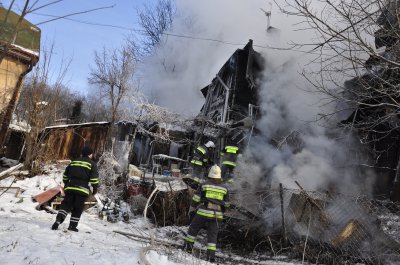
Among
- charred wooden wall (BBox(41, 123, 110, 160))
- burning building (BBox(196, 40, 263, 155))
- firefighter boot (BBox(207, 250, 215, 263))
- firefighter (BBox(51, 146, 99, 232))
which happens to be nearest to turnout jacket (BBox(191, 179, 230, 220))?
firefighter boot (BBox(207, 250, 215, 263))

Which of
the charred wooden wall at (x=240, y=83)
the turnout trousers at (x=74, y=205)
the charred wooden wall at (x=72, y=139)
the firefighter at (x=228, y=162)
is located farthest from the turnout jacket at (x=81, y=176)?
the charred wooden wall at (x=240, y=83)

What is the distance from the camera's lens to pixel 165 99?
95.3 ft

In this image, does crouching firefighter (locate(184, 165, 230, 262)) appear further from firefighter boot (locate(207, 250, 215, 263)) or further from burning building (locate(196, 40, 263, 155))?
burning building (locate(196, 40, 263, 155))

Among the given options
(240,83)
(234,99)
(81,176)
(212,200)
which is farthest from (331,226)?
(240,83)

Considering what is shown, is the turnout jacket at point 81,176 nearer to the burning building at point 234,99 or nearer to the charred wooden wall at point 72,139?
the charred wooden wall at point 72,139

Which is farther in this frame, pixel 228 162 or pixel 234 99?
pixel 234 99

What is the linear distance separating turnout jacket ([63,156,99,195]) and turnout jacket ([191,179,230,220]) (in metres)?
2.15

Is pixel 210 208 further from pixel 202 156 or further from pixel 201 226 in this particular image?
pixel 202 156

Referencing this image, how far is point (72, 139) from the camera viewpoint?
15508 mm

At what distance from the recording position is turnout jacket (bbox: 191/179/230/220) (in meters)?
6.62

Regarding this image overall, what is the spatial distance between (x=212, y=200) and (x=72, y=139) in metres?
10.7

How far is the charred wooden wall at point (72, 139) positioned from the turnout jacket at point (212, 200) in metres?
8.01

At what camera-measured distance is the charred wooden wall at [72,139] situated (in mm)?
13731

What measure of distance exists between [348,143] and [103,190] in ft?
27.0
